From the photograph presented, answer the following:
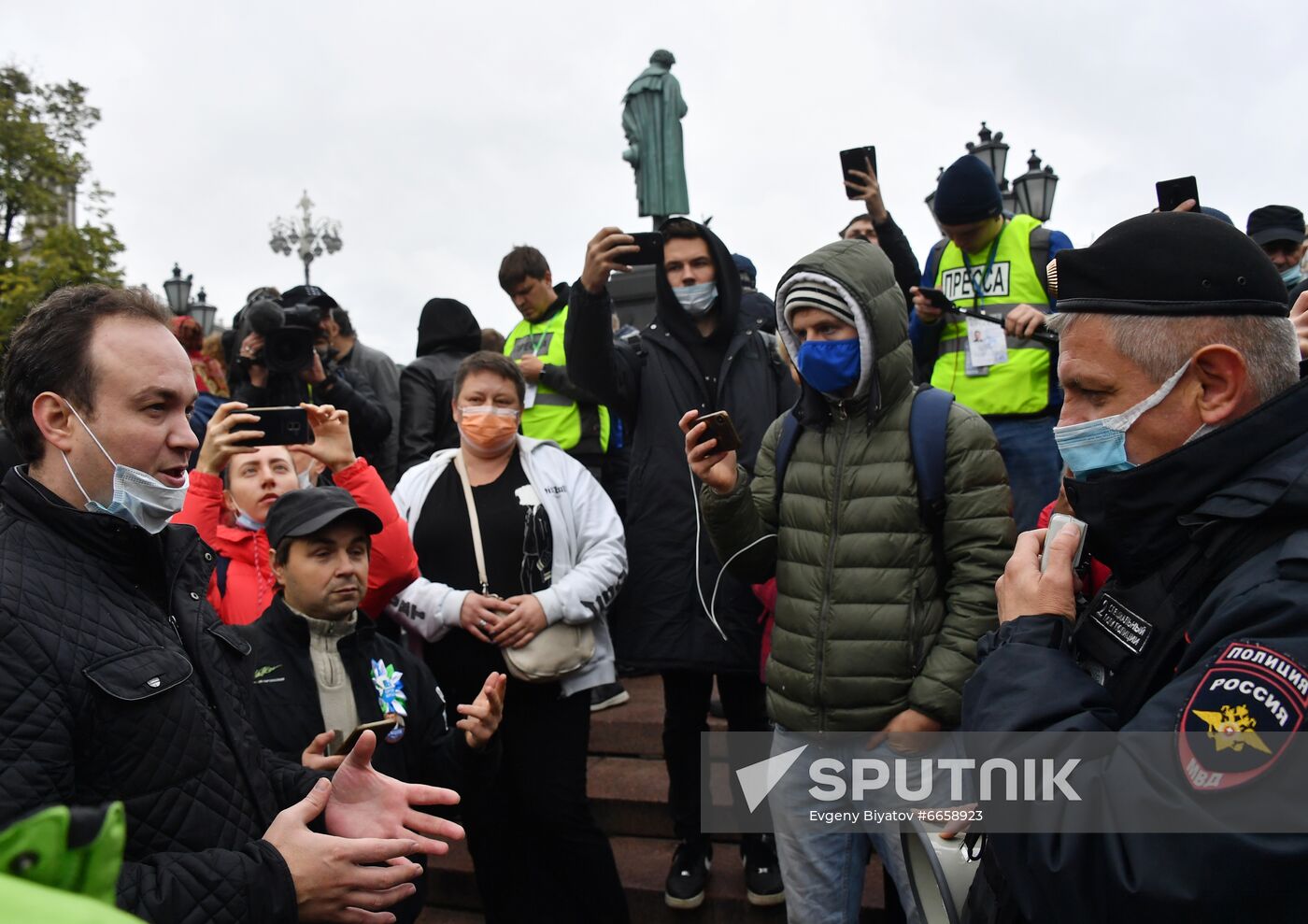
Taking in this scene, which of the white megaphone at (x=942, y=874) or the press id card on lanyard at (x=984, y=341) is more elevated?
the press id card on lanyard at (x=984, y=341)

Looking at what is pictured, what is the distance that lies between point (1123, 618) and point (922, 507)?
4.20 ft

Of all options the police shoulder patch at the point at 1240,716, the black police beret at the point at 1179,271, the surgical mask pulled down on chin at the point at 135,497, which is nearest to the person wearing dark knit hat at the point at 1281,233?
the black police beret at the point at 1179,271

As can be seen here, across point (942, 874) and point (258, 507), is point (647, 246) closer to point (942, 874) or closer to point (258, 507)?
point (258, 507)

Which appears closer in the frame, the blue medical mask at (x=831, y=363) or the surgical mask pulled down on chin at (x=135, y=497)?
the surgical mask pulled down on chin at (x=135, y=497)

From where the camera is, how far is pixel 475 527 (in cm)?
398

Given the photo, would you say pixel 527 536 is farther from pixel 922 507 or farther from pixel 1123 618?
pixel 1123 618

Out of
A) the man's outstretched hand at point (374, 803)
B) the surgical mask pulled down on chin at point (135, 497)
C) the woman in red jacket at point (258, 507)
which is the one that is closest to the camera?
the surgical mask pulled down on chin at point (135, 497)

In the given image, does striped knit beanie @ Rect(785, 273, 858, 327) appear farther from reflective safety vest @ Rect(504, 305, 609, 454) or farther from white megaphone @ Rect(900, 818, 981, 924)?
reflective safety vest @ Rect(504, 305, 609, 454)

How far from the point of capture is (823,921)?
2.95 metres

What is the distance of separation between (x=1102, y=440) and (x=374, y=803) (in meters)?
1.64

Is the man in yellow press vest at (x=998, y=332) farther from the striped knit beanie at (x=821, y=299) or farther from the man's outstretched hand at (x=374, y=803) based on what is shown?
the man's outstretched hand at (x=374, y=803)

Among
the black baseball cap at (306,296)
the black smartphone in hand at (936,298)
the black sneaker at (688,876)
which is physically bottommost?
the black sneaker at (688,876)

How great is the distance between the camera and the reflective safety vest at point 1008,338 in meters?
4.25

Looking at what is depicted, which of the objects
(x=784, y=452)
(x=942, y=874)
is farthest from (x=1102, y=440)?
(x=784, y=452)
